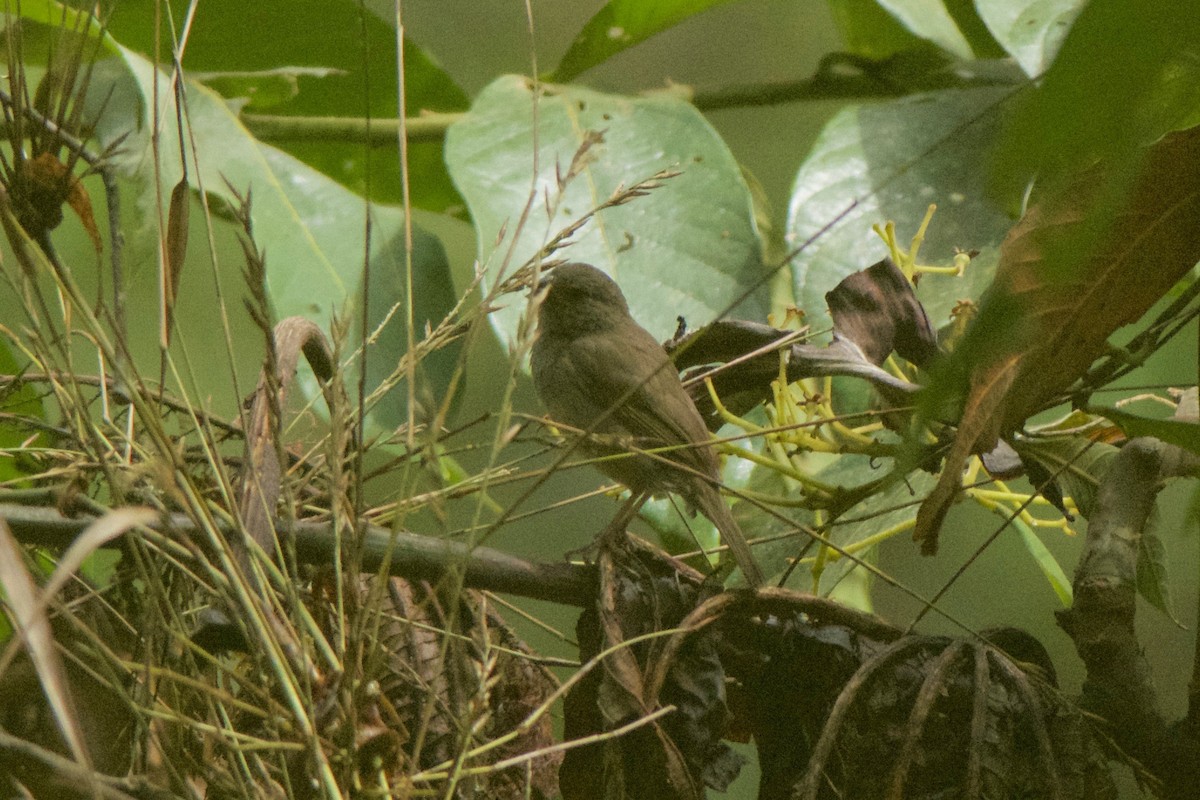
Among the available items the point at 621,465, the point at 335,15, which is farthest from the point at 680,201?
the point at 335,15

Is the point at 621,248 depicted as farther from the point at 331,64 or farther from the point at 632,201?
the point at 331,64

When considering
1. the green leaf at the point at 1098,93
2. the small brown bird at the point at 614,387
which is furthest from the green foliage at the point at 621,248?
the small brown bird at the point at 614,387

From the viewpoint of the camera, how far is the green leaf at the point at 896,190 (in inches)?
90.0

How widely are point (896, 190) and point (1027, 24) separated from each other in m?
0.45

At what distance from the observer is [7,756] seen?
87cm

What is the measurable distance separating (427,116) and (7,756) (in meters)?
2.44

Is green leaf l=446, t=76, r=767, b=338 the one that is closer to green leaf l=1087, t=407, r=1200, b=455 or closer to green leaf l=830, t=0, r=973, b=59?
green leaf l=830, t=0, r=973, b=59

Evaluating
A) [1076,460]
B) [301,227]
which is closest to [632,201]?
[301,227]

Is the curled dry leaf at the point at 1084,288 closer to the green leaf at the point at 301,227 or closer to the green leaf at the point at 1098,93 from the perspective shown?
the green leaf at the point at 1098,93

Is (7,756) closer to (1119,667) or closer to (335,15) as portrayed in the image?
(1119,667)

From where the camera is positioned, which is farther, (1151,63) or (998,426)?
(998,426)

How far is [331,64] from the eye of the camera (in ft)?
10.2

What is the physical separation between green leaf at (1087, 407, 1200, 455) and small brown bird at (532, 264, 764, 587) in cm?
65

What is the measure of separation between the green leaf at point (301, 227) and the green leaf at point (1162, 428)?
53.1 inches
